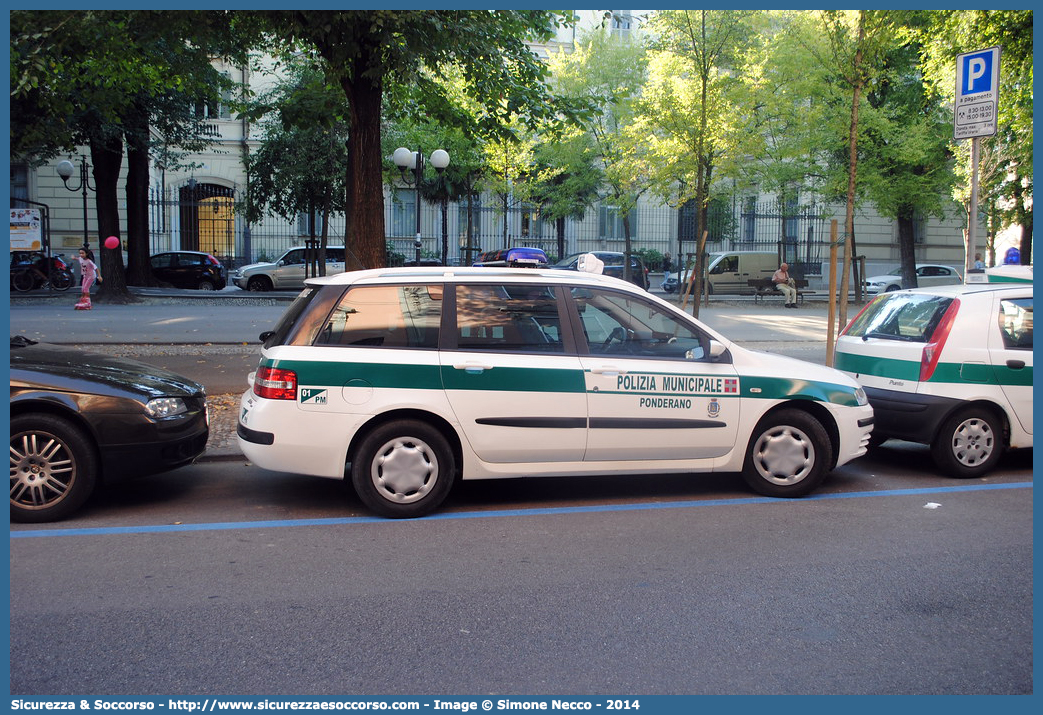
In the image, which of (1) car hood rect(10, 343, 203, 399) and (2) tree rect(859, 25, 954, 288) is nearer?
(1) car hood rect(10, 343, 203, 399)

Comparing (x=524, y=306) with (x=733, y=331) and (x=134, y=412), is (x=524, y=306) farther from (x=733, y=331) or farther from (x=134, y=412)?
(x=733, y=331)

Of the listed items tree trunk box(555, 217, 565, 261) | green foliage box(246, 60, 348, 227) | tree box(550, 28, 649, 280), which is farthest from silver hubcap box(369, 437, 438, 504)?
tree trunk box(555, 217, 565, 261)

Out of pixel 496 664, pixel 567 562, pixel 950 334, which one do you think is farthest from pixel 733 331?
pixel 496 664

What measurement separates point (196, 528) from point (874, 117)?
27.0 metres

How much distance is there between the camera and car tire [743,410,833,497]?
6.64 m

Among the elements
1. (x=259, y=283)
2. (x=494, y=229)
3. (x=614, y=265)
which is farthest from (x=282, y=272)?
(x=494, y=229)

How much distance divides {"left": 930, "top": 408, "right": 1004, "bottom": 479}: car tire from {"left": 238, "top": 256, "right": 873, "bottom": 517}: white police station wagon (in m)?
1.10

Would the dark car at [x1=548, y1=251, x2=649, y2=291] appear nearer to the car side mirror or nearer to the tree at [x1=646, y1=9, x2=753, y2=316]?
the tree at [x1=646, y1=9, x2=753, y2=316]

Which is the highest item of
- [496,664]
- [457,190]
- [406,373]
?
[457,190]

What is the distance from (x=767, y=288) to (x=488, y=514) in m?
26.9

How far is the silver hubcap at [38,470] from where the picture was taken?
575 cm

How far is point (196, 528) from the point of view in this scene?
5797 mm

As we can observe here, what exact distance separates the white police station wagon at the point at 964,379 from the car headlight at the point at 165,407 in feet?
18.2

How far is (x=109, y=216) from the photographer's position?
26.4 m
